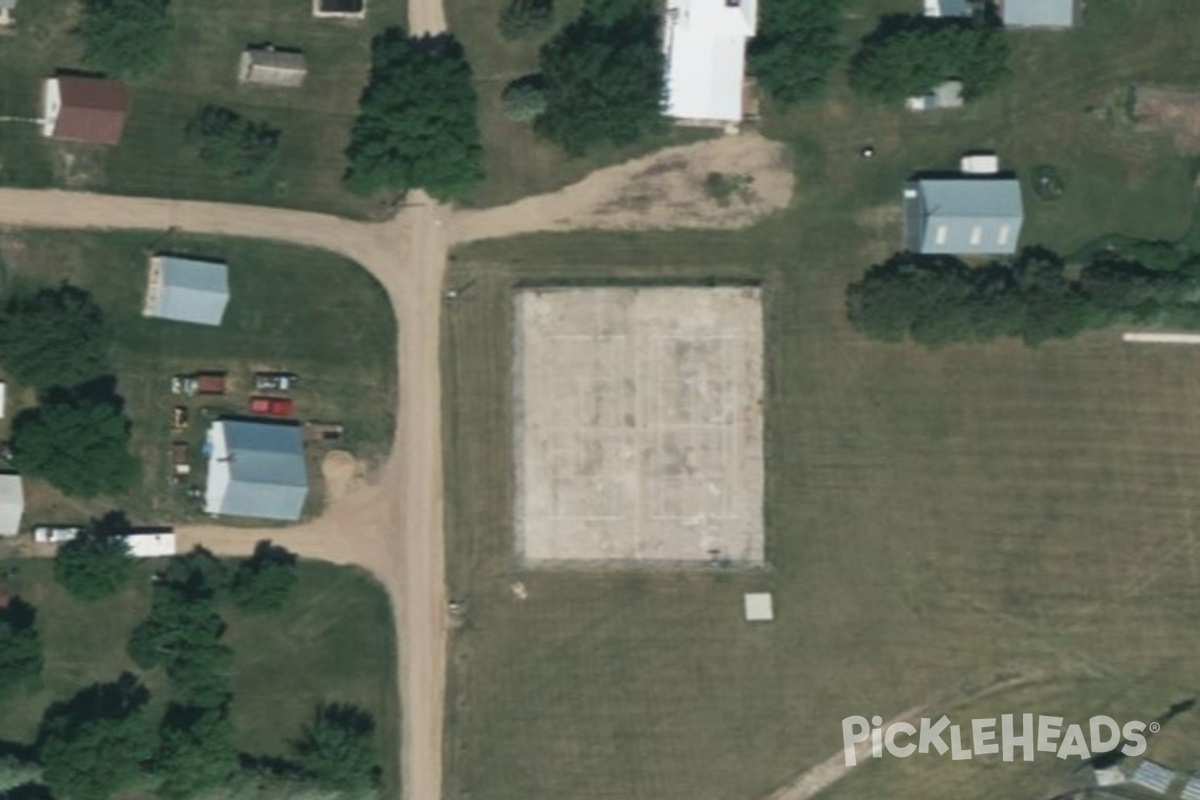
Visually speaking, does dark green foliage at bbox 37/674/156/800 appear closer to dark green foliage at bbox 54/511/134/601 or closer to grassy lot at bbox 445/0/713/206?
dark green foliage at bbox 54/511/134/601

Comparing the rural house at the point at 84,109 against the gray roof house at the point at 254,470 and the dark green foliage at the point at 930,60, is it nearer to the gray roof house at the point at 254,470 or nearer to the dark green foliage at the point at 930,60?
the gray roof house at the point at 254,470

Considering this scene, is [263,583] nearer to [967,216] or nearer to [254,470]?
[254,470]

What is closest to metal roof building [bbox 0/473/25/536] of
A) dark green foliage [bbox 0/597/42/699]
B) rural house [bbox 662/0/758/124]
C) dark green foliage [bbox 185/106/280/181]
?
dark green foliage [bbox 0/597/42/699]

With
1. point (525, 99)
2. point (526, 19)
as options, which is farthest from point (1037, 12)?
point (525, 99)

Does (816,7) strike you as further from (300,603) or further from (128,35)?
(300,603)

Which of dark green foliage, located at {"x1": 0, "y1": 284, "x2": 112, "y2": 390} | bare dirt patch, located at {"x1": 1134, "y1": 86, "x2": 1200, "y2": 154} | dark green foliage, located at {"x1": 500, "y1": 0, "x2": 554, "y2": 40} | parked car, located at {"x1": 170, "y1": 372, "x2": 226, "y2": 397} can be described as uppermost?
dark green foliage, located at {"x1": 500, "y1": 0, "x2": 554, "y2": 40}
